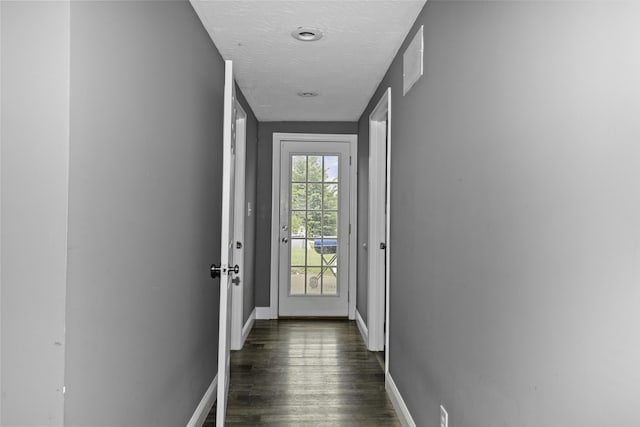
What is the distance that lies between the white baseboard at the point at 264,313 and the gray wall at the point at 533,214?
3323 millimetres

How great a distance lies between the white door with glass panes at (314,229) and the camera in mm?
5473

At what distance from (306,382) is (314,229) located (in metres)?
2.32

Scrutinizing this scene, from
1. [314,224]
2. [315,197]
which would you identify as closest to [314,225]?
[314,224]

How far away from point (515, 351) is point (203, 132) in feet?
6.71

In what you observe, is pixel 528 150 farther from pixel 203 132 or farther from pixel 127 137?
pixel 203 132

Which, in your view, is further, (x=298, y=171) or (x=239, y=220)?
(x=298, y=171)

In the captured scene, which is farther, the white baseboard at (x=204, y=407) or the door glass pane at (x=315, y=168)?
the door glass pane at (x=315, y=168)

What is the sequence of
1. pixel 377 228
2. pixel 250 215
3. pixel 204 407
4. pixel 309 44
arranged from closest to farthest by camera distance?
1. pixel 204 407
2. pixel 309 44
3. pixel 377 228
4. pixel 250 215

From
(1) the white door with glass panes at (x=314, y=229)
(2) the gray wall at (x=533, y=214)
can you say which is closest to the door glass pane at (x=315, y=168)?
(1) the white door with glass panes at (x=314, y=229)

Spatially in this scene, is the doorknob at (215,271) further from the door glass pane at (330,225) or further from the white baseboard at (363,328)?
the door glass pane at (330,225)

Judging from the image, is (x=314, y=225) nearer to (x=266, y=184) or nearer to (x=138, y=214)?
(x=266, y=184)

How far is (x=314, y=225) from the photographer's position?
550 cm

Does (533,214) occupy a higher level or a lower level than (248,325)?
higher

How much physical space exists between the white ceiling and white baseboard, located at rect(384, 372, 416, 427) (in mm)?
2166
